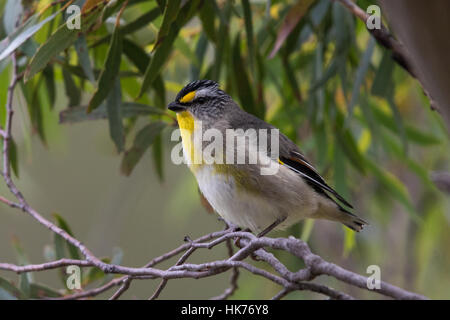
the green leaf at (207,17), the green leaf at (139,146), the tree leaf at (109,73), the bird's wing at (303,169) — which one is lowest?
the bird's wing at (303,169)

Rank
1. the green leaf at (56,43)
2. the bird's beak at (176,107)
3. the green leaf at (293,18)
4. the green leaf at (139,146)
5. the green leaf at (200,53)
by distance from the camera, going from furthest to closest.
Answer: the green leaf at (200,53) → the green leaf at (139,146) → the bird's beak at (176,107) → the green leaf at (293,18) → the green leaf at (56,43)

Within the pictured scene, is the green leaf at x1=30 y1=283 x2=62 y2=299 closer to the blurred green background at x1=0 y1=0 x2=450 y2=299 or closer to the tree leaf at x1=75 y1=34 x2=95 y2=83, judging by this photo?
the blurred green background at x1=0 y1=0 x2=450 y2=299

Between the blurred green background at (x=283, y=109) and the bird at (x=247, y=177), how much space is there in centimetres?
19

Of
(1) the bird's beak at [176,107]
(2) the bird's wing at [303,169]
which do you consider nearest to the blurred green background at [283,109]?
(1) the bird's beak at [176,107]

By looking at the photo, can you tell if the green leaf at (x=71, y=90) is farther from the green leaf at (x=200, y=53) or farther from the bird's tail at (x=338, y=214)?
the bird's tail at (x=338, y=214)

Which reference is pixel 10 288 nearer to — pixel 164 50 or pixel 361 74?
pixel 164 50

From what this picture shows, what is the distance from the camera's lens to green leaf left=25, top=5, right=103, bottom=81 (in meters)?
2.05

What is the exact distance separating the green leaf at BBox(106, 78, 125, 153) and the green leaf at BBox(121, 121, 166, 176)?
7.5 inches

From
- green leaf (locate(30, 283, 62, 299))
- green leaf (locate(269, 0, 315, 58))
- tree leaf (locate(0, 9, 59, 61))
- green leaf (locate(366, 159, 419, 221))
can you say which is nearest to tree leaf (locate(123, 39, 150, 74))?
tree leaf (locate(0, 9, 59, 61))

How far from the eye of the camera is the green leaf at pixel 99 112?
2.58m

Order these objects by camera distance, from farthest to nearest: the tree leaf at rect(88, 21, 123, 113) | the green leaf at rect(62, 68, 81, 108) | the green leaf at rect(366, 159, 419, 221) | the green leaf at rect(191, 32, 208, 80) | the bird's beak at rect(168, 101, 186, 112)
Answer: the green leaf at rect(366, 159, 419, 221)
the green leaf at rect(191, 32, 208, 80)
the green leaf at rect(62, 68, 81, 108)
the bird's beak at rect(168, 101, 186, 112)
the tree leaf at rect(88, 21, 123, 113)

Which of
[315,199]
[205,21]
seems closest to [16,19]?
[205,21]

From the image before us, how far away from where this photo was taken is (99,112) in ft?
8.67
